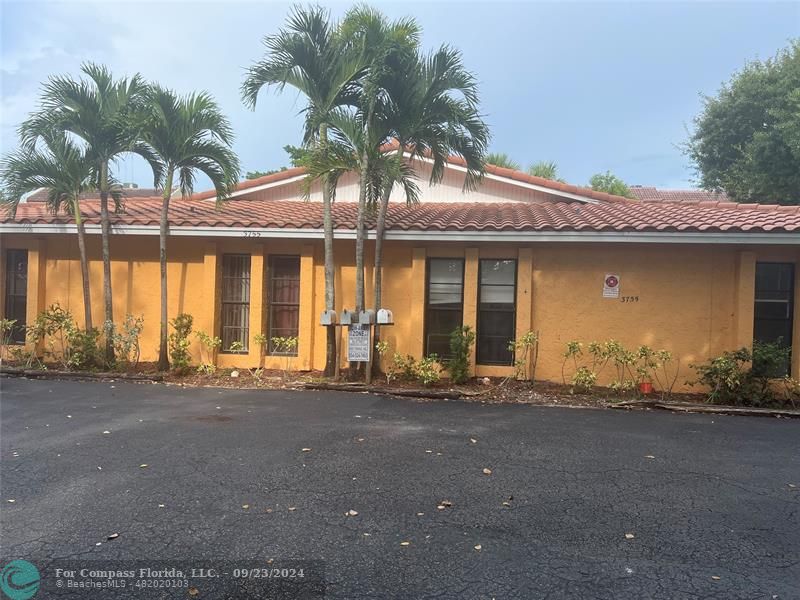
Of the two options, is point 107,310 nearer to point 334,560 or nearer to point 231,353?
point 231,353

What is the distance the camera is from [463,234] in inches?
343

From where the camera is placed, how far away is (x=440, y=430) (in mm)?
6090

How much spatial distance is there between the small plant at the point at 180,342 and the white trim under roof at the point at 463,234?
153 cm

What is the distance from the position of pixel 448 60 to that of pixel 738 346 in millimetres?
Answer: 6293

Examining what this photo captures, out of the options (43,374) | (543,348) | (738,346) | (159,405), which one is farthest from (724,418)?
(43,374)

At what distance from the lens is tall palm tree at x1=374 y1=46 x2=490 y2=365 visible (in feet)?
27.3

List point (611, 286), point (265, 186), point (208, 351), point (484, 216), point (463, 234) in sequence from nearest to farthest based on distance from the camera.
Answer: point (463, 234) → point (611, 286) → point (484, 216) → point (208, 351) → point (265, 186)

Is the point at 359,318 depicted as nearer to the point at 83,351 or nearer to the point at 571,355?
the point at 571,355

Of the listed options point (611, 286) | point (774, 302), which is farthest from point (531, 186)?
point (774, 302)

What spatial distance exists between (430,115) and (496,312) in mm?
3445

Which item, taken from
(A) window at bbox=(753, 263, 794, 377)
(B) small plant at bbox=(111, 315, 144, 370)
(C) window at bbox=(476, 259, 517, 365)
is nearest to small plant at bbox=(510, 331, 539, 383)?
(C) window at bbox=(476, 259, 517, 365)

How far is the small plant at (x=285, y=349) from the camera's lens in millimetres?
9492

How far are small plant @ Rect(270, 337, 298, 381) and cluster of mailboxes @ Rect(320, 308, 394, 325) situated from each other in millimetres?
1002

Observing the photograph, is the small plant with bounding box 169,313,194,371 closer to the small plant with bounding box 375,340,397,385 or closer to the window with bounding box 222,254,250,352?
the window with bounding box 222,254,250,352
